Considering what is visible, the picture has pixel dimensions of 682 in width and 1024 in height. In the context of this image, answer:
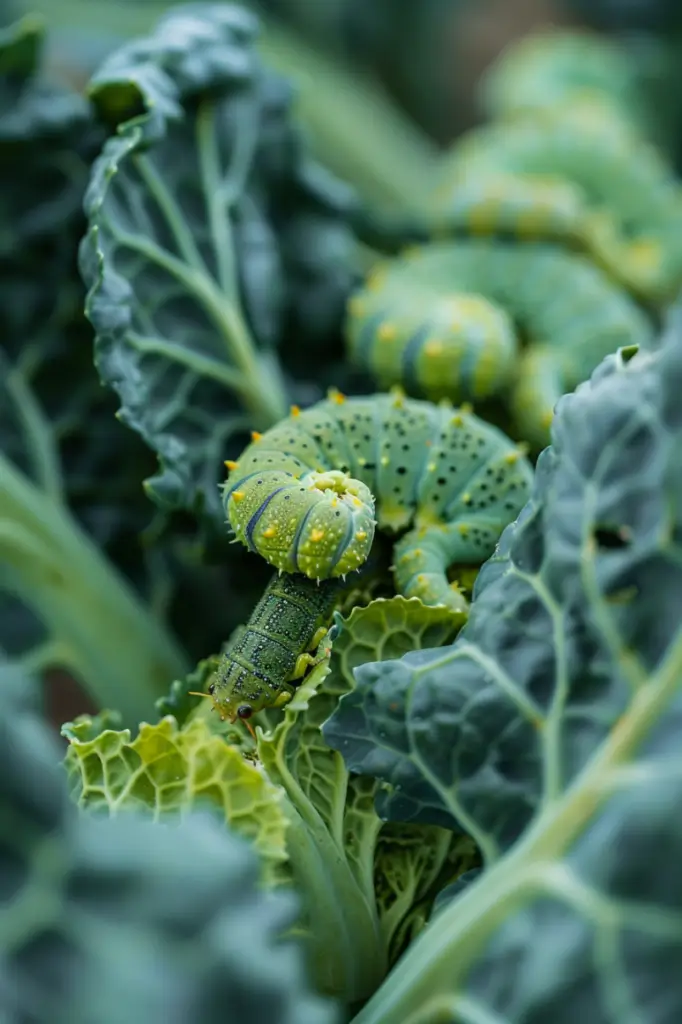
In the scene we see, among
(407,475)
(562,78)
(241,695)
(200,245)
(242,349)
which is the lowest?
(241,695)

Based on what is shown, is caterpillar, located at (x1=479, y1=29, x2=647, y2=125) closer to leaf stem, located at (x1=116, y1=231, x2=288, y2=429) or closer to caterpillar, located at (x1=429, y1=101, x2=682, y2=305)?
caterpillar, located at (x1=429, y1=101, x2=682, y2=305)

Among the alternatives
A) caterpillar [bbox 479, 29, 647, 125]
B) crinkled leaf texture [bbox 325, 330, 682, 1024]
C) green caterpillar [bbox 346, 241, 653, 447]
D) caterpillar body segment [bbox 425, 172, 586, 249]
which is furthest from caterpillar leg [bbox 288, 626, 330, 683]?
caterpillar [bbox 479, 29, 647, 125]

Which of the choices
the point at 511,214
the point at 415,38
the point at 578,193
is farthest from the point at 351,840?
the point at 415,38

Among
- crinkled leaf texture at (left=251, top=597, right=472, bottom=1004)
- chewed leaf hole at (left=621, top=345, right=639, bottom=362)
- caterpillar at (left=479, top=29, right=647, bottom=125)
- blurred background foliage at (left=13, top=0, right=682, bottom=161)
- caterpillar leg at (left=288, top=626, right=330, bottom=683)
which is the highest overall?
blurred background foliage at (left=13, top=0, right=682, bottom=161)

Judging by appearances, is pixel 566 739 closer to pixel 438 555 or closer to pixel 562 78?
pixel 438 555

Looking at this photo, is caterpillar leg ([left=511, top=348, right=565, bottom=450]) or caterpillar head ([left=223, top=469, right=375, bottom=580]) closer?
caterpillar head ([left=223, top=469, right=375, bottom=580])

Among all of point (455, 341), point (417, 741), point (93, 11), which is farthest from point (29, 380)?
point (93, 11)
